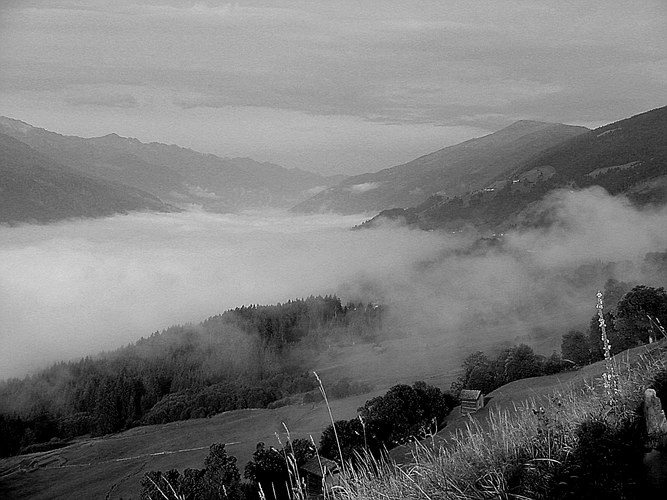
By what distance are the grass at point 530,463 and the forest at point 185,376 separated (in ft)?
273

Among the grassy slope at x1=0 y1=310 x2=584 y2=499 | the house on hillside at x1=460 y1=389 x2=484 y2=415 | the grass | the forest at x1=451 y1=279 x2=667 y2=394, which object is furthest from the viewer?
the grassy slope at x1=0 y1=310 x2=584 y2=499

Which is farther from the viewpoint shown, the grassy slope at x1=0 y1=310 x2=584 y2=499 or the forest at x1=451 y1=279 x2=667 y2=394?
the grassy slope at x1=0 y1=310 x2=584 y2=499

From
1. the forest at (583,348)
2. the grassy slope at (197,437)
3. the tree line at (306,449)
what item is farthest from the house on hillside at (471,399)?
the grassy slope at (197,437)

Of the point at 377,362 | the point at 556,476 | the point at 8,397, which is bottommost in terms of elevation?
the point at 377,362

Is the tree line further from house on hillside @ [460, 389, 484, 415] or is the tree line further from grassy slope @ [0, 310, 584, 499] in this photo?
grassy slope @ [0, 310, 584, 499]

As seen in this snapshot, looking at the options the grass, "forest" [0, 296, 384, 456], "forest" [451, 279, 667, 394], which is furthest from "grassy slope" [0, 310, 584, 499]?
the grass

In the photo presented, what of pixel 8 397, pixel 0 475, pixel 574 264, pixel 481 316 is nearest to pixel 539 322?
pixel 481 316

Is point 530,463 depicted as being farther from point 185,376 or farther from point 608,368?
point 185,376

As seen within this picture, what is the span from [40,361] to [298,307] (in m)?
76.0

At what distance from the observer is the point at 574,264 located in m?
143

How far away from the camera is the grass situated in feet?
14.0

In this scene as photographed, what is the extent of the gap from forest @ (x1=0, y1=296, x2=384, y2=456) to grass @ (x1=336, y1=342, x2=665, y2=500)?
273ft

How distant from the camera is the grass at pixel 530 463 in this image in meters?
4.27

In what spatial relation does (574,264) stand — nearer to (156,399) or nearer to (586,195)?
(586,195)
